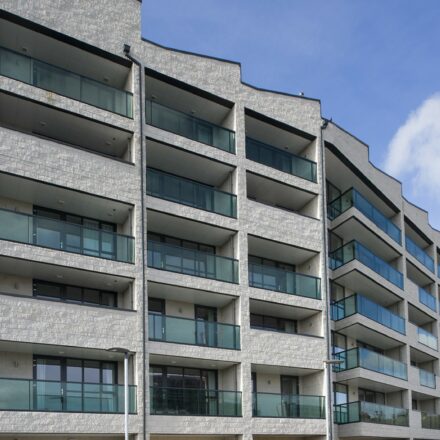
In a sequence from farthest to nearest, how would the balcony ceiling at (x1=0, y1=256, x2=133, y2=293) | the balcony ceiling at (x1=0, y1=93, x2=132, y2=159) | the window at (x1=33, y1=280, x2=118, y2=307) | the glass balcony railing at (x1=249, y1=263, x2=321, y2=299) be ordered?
the glass balcony railing at (x1=249, y1=263, x2=321, y2=299), the window at (x1=33, y1=280, x2=118, y2=307), the balcony ceiling at (x1=0, y1=93, x2=132, y2=159), the balcony ceiling at (x1=0, y1=256, x2=133, y2=293)

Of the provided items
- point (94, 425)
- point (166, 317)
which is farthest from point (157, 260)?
point (94, 425)

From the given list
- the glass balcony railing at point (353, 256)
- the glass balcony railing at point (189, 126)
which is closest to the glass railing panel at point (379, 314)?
the glass balcony railing at point (353, 256)

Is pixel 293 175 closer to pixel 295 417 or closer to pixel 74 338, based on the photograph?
pixel 295 417

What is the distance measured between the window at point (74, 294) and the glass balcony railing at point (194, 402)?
12.8 ft

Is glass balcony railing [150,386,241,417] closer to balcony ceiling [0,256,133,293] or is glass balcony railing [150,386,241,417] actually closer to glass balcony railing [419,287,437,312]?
balcony ceiling [0,256,133,293]

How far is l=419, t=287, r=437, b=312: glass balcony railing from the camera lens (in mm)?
46081

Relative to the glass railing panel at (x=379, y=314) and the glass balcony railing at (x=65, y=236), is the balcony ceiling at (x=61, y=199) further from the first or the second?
the glass railing panel at (x=379, y=314)

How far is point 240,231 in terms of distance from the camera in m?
30.0

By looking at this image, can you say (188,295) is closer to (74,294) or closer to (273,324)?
(74,294)

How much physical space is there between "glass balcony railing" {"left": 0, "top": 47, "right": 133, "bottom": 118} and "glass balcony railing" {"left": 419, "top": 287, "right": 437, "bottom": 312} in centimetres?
2675

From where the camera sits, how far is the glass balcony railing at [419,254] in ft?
148

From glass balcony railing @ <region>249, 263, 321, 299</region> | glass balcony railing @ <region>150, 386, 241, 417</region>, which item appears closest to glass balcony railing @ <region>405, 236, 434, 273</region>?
glass balcony railing @ <region>249, 263, 321, 299</region>

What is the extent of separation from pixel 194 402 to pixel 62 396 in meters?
5.66

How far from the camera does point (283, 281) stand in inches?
1240
